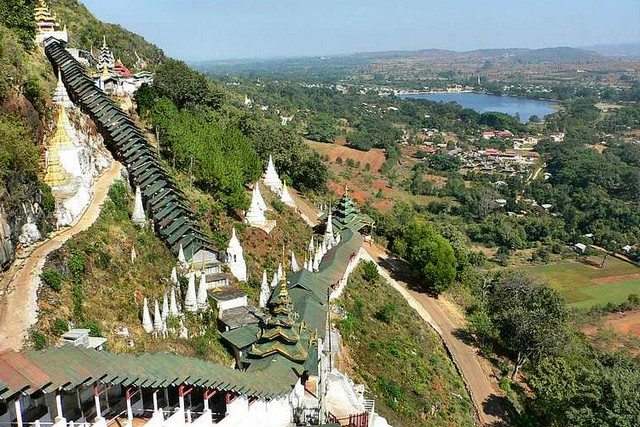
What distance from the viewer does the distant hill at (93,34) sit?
71.3 meters

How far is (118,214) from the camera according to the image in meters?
34.1

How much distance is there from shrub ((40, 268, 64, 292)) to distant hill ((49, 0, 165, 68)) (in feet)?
152

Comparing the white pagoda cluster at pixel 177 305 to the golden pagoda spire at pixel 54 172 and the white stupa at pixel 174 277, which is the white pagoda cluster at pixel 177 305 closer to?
the white stupa at pixel 174 277

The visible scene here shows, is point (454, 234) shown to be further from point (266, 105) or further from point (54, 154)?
point (266, 105)

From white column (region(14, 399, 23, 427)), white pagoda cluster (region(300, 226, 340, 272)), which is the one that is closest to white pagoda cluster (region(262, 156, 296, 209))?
white pagoda cluster (region(300, 226, 340, 272))

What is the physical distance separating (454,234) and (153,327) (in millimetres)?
37031

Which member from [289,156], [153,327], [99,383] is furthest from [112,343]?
[289,156]

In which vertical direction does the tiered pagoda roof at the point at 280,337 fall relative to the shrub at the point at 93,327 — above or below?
below

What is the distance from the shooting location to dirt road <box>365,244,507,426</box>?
3744cm

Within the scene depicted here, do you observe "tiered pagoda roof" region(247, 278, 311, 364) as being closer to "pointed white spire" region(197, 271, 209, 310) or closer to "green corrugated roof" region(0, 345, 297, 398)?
"green corrugated roof" region(0, 345, 297, 398)

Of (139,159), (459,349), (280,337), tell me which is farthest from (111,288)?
(459,349)

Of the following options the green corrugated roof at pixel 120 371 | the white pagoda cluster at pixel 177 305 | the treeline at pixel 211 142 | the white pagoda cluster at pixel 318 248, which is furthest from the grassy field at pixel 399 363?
the treeline at pixel 211 142

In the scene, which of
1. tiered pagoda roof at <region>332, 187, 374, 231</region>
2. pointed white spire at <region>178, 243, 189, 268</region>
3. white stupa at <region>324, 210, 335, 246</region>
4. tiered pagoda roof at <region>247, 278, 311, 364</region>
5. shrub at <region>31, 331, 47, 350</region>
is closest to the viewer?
shrub at <region>31, 331, 47, 350</region>

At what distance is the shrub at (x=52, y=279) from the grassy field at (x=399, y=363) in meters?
15.3
